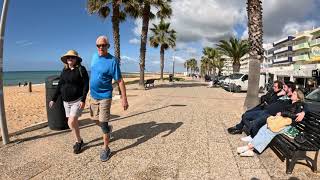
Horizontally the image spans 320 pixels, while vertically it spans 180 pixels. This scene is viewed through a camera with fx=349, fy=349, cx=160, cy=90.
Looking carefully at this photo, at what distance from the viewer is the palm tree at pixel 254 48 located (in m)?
11.5

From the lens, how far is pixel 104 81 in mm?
5387

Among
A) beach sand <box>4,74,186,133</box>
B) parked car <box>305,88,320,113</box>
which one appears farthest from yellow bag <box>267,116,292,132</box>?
beach sand <box>4,74,186,133</box>

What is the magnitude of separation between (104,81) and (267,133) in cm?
265

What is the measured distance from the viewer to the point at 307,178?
14.7 ft

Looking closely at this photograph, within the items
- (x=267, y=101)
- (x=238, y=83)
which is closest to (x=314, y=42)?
(x=238, y=83)

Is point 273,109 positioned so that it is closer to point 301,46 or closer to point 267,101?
point 267,101

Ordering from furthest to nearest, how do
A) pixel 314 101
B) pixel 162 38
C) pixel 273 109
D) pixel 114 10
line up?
1. pixel 162 38
2. pixel 114 10
3. pixel 314 101
4. pixel 273 109

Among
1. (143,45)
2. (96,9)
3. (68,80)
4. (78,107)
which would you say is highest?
(96,9)

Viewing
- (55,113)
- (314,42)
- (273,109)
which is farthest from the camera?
(314,42)

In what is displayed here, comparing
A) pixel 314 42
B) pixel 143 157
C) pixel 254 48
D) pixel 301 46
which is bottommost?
pixel 143 157

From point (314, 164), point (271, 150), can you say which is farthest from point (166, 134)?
point (314, 164)

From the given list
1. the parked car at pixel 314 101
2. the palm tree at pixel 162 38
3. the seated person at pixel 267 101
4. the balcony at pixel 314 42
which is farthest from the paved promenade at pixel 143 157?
the balcony at pixel 314 42

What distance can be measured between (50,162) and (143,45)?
22.4 m

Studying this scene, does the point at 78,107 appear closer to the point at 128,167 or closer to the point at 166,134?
the point at 128,167
